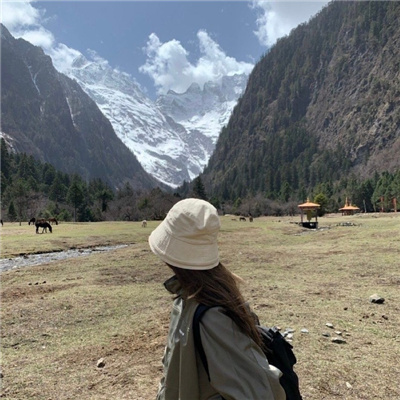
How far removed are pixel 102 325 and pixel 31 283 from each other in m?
6.30

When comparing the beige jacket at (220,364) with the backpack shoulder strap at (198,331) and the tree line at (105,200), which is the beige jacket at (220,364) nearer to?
the backpack shoulder strap at (198,331)

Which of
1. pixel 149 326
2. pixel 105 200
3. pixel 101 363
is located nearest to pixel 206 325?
pixel 101 363

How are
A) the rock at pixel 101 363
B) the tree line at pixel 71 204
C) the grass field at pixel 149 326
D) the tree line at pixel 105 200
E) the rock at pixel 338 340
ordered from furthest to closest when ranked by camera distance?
the tree line at pixel 105 200 < the tree line at pixel 71 204 < the rock at pixel 338 340 < the rock at pixel 101 363 < the grass field at pixel 149 326

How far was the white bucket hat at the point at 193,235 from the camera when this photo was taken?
7.30 feet

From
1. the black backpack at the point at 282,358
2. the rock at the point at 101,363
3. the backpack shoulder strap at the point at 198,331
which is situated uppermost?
the backpack shoulder strap at the point at 198,331

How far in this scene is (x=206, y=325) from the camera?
2.01 meters

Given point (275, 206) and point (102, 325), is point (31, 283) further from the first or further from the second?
point (275, 206)

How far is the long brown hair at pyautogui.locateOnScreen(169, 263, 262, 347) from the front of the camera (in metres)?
2.11

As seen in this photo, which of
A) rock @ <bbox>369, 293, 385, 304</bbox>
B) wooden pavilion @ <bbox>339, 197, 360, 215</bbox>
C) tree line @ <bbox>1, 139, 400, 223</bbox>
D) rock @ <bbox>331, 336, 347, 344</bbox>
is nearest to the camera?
rock @ <bbox>331, 336, 347, 344</bbox>

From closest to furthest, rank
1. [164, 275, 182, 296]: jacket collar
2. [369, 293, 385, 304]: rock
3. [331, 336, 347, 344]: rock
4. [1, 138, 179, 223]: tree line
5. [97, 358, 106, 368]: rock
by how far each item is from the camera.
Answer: [164, 275, 182, 296]: jacket collar < [97, 358, 106, 368]: rock < [331, 336, 347, 344]: rock < [369, 293, 385, 304]: rock < [1, 138, 179, 223]: tree line

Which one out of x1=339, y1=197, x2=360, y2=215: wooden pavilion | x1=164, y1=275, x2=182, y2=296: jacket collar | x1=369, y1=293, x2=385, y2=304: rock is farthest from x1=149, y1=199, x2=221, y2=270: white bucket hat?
x1=339, y1=197, x2=360, y2=215: wooden pavilion

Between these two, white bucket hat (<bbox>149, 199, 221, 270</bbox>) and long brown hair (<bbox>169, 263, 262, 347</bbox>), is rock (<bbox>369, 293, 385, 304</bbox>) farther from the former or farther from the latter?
white bucket hat (<bbox>149, 199, 221, 270</bbox>)

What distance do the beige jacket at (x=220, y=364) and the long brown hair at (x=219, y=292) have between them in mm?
50

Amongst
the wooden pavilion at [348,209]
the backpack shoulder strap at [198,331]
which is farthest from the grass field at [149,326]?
the wooden pavilion at [348,209]
